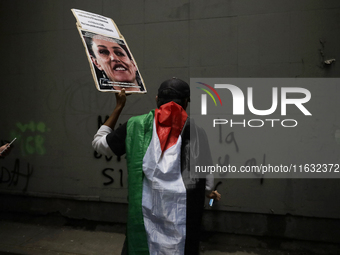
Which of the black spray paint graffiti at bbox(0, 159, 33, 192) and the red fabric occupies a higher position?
the red fabric

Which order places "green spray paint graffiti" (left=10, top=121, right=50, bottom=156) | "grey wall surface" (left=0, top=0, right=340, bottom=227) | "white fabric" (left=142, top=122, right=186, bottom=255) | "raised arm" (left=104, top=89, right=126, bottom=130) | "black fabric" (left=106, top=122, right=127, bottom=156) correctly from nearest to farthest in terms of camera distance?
"white fabric" (left=142, top=122, right=186, bottom=255) < "black fabric" (left=106, top=122, right=127, bottom=156) < "raised arm" (left=104, top=89, right=126, bottom=130) < "grey wall surface" (left=0, top=0, right=340, bottom=227) < "green spray paint graffiti" (left=10, top=121, right=50, bottom=156)

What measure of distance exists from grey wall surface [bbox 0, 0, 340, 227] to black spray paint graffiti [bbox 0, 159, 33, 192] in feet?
0.06

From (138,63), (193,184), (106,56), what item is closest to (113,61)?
(106,56)

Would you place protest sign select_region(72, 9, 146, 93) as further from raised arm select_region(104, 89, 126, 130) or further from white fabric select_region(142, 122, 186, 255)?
white fabric select_region(142, 122, 186, 255)

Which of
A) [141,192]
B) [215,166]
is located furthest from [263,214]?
[141,192]

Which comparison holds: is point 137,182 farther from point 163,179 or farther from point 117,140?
point 117,140

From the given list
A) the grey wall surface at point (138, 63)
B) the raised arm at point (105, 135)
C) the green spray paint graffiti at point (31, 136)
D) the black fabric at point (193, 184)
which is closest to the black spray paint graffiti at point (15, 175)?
the grey wall surface at point (138, 63)

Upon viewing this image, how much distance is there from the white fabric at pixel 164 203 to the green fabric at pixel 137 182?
0.03 meters

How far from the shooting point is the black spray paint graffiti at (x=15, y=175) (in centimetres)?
534

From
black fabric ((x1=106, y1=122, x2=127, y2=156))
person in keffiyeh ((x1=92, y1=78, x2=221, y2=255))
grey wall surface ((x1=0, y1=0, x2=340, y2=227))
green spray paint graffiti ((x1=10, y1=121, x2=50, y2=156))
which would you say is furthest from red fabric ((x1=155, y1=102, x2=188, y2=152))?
green spray paint graffiti ((x1=10, y1=121, x2=50, y2=156))

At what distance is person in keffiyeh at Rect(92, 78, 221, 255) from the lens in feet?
5.37

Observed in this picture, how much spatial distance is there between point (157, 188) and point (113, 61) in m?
0.92

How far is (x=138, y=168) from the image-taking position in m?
1.70

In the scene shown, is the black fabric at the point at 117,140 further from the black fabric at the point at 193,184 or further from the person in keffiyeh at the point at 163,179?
the black fabric at the point at 193,184
